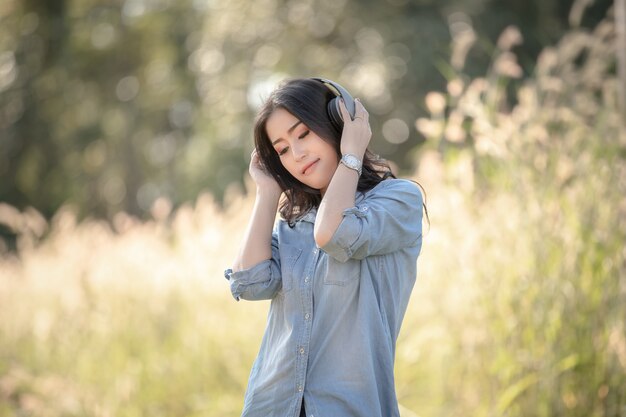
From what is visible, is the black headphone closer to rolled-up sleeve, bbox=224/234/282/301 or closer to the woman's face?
the woman's face

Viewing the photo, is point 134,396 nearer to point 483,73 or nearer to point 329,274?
point 329,274

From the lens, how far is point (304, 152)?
7.05ft

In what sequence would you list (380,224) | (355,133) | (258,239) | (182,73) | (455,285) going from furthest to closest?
(182,73)
(455,285)
(258,239)
(355,133)
(380,224)

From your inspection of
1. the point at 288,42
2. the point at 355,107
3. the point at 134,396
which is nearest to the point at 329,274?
the point at 355,107

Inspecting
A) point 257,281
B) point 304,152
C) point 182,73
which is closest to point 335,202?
point 304,152

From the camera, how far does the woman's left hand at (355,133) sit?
2.06 meters

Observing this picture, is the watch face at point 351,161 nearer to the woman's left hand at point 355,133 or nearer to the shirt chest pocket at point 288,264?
the woman's left hand at point 355,133

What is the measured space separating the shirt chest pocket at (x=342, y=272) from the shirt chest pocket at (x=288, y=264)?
0.12m

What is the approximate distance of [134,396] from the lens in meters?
4.47

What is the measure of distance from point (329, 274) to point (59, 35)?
18.0 metres

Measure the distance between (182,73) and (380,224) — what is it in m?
19.7

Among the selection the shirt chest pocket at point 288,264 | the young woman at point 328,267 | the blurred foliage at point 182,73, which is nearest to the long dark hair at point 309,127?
the young woman at point 328,267

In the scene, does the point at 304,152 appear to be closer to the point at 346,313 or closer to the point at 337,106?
the point at 337,106

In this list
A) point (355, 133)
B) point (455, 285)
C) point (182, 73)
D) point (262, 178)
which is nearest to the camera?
point (355, 133)
